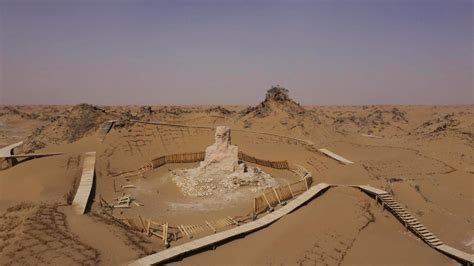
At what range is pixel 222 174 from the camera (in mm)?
21844

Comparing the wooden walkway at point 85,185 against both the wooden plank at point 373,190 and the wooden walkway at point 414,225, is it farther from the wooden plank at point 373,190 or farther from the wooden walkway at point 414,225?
the wooden walkway at point 414,225

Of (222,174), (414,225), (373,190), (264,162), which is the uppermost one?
(373,190)

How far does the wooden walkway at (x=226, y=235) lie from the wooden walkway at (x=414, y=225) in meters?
2.43

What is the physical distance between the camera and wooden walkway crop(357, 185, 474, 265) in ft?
47.7

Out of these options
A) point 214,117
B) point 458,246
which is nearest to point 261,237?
point 458,246

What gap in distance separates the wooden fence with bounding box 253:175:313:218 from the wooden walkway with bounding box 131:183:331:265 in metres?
1.21

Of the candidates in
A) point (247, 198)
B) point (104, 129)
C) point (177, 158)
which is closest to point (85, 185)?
point (247, 198)

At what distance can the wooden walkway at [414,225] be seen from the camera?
1453 centimetres

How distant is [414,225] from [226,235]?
806 cm

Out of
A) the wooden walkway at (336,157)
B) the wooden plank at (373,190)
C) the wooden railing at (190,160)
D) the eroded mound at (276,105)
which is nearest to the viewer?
the wooden plank at (373,190)

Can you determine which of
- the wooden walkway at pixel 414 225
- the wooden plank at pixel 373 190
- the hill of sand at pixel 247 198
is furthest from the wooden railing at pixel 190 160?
the wooden walkway at pixel 414 225

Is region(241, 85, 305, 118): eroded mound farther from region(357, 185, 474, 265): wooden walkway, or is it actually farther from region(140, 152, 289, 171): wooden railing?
region(357, 185, 474, 265): wooden walkway

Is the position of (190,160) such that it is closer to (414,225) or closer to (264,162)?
(264,162)

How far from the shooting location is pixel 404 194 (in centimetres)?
1958
